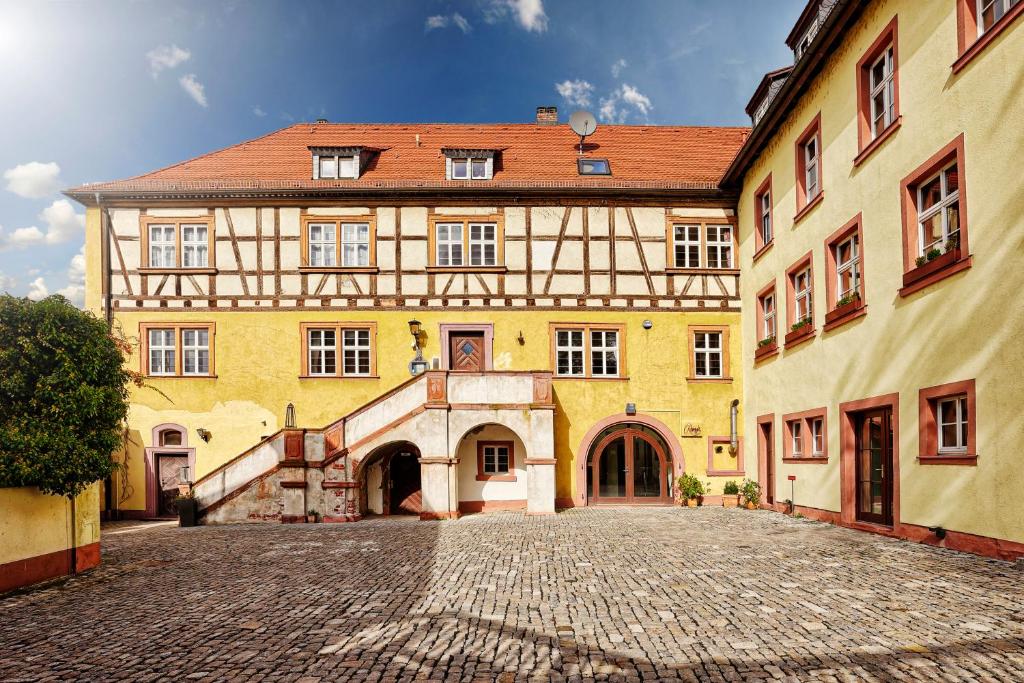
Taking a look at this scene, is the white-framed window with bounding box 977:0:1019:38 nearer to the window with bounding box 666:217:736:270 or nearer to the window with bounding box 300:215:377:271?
the window with bounding box 666:217:736:270

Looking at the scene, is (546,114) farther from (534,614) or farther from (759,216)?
(534,614)

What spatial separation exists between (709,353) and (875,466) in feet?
21.9

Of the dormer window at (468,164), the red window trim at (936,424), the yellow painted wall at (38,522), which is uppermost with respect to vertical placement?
the dormer window at (468,164)

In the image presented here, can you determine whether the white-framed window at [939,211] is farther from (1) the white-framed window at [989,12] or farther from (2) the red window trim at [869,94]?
(1) the white-framed window at [989,12]

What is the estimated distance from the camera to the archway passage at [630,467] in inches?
702

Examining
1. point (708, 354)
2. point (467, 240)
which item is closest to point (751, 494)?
point (708, 354)

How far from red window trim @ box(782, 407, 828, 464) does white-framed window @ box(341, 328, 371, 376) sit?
33.0 feet

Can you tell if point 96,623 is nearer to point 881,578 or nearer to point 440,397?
point 881,578

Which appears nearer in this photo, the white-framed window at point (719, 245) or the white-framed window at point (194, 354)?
the white-framed window at point (194, 354)

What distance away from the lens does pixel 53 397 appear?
27.9ft

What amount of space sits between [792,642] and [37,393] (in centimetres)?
868

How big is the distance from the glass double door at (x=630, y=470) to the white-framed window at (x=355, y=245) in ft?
25.8

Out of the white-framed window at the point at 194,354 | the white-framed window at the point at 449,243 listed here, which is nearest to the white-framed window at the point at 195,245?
the white-framed window at the point at 194,354

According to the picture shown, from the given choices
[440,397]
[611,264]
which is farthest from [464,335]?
[611,264]
